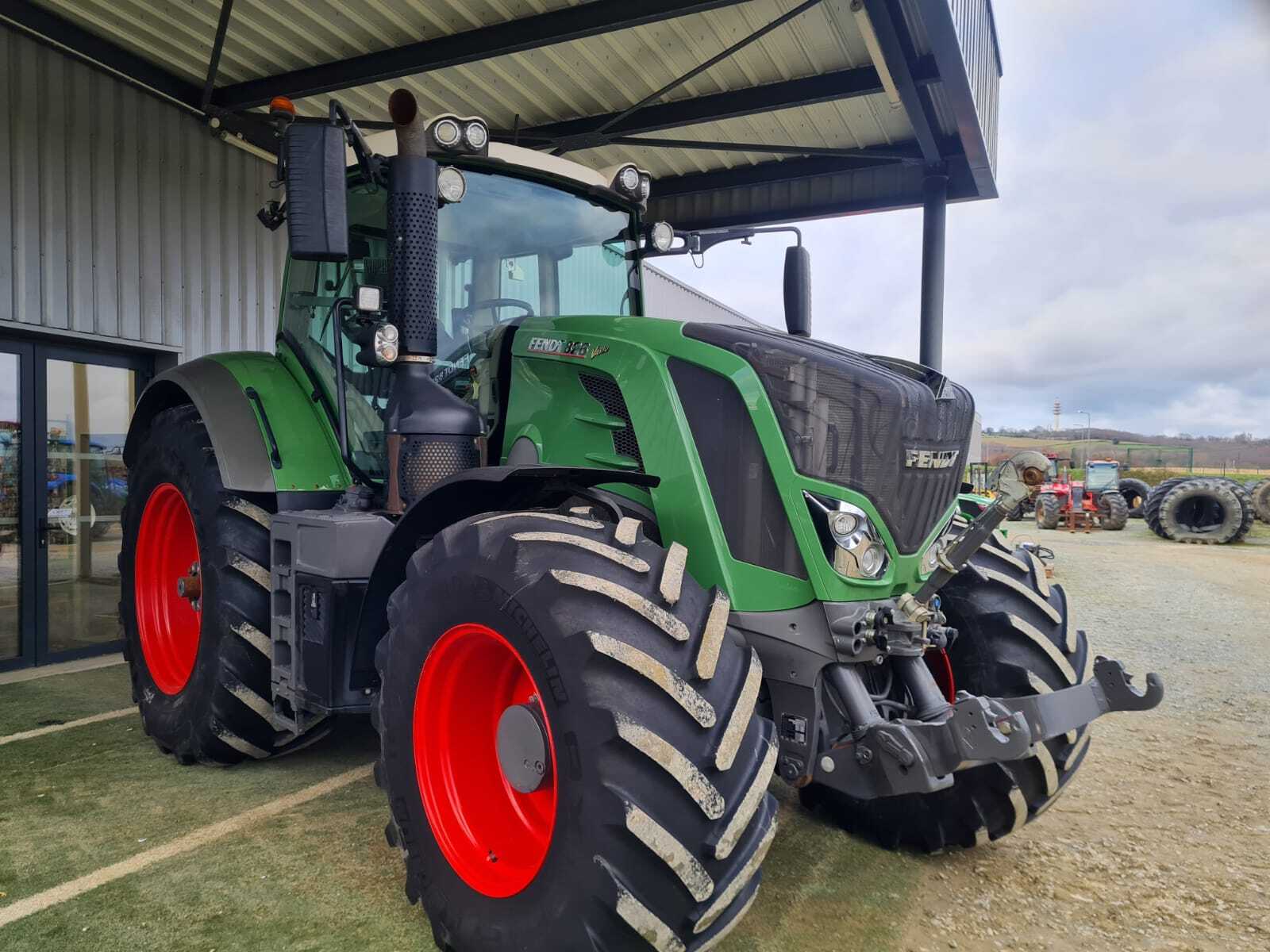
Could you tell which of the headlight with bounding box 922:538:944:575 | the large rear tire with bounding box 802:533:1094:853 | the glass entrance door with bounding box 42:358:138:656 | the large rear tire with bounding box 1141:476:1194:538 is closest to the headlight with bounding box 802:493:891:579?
the headlight with bounding box 922:538:944:575

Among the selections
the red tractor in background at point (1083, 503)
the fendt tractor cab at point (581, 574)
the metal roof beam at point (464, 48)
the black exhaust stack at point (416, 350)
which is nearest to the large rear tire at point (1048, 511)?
the red tractor in background at point (1083, 503)

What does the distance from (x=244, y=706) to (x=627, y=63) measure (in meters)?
4.82

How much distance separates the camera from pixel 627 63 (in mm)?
6344

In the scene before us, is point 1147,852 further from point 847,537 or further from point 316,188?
point 316,188

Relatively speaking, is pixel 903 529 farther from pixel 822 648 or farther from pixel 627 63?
pixel 627 63

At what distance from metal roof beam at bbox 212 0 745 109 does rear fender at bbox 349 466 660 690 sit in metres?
3.36

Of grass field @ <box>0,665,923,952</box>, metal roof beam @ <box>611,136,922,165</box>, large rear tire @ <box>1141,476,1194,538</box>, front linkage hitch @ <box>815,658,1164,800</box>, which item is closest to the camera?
front linkage hitch @ <box>815,658,1164,800</box>

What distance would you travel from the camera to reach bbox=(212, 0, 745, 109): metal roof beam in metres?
5.30

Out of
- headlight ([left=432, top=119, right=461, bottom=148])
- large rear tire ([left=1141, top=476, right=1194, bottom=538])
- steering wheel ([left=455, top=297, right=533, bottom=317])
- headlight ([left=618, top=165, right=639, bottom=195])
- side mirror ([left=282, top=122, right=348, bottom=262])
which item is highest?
headlight ([left=618, top=165, right=639, bottom=195])

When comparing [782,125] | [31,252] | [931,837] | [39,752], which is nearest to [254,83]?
[31,252]

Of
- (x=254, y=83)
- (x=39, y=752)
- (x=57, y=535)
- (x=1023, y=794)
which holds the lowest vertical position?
(x=39, y=752)

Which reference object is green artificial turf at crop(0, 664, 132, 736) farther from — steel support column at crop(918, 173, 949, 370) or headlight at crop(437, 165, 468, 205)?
steel support column at crop(918, 173, 949, 370)

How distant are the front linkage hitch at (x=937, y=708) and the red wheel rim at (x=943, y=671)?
51 centimetres

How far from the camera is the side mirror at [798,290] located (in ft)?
13.7
